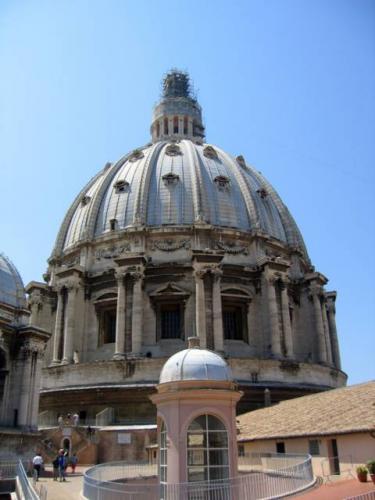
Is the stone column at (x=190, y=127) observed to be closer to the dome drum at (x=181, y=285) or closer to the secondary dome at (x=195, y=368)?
the dome drum at (x=181, y=285)

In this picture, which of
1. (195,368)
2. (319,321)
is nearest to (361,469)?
(195,368)

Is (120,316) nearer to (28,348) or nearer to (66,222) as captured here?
(28,348)

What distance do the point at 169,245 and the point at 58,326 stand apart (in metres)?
11.8

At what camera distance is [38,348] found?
106 ft

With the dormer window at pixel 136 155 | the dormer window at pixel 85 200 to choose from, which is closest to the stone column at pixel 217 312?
the dormer window at pixel 85 200

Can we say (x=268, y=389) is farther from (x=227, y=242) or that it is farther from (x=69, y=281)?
(x=69, y=281)

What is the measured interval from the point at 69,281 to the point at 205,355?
94.8 feet

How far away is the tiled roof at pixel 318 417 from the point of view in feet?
72.4

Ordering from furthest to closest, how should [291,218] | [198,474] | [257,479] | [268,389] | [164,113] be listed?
[164,113], [291,218], [268,389], [198,474], [257,479]

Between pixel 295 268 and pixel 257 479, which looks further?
pixel 295 268

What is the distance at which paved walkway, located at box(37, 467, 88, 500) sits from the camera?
759 inches

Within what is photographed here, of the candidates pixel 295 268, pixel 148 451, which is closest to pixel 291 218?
pixel 295 268

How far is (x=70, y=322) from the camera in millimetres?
44219

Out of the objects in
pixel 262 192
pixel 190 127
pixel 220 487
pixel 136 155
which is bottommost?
pixel 220 487
